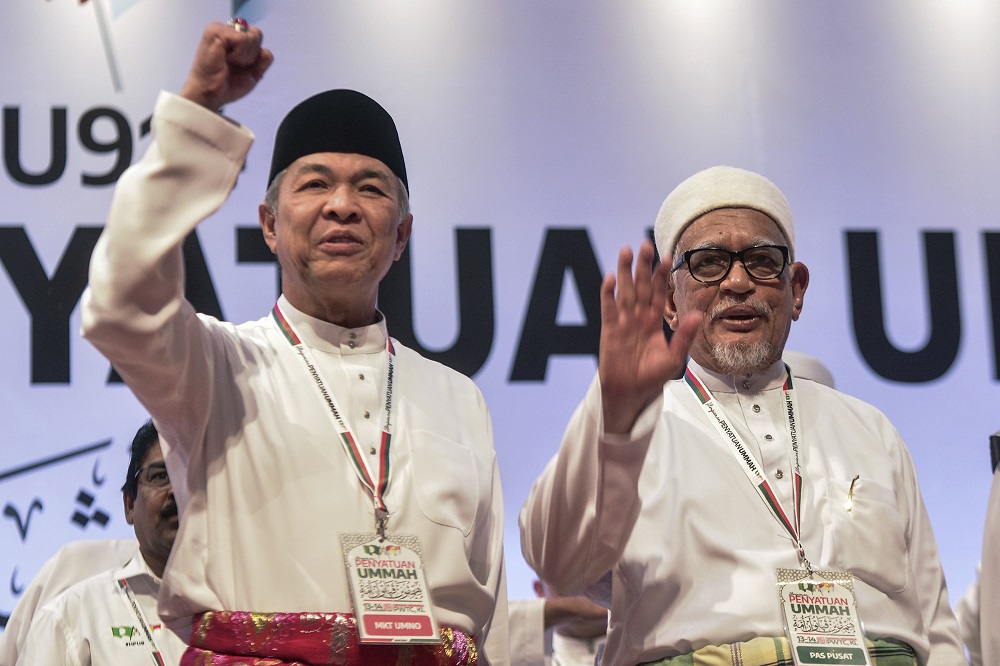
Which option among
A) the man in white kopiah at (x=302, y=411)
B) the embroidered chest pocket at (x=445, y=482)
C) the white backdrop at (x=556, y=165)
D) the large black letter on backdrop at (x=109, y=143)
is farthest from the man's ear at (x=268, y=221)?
the large black letter on backdrop at (x=109, y=143)

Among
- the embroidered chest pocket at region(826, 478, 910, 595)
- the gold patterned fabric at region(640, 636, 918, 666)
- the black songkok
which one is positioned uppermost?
the black songkok

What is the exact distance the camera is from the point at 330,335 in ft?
9.43

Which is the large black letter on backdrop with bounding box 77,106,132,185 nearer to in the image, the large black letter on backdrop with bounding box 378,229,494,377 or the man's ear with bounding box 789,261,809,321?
the large black letter on backdrop with bounding box 378,229,494,377

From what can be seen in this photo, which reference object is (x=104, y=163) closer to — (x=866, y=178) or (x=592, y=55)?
(x=592, y=55)

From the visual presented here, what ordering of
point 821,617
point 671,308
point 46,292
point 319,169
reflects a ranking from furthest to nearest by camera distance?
point 46,292
point 671,308
point 319,169
point 821,617

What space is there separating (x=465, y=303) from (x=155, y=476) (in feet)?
4.78

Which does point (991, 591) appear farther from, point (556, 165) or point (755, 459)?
point (556, 165)

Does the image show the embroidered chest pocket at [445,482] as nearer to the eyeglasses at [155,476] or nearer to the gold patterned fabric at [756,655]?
the gold patterned fabric at [756,655]

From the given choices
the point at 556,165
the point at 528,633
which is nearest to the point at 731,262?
the point at 528,633

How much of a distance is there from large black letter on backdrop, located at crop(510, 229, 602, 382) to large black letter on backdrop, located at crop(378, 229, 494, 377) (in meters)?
0.16

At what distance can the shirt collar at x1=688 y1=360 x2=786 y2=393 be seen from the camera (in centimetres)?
323

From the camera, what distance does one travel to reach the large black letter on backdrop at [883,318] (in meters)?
5.13

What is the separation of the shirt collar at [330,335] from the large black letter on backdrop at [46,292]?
202 centimetres

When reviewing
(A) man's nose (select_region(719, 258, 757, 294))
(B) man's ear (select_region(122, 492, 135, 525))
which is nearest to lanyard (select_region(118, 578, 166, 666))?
(B) man's ear (select_region(122, 492, 135, 525))
